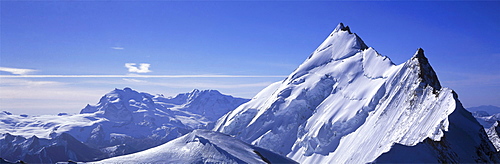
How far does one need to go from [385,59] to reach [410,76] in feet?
100

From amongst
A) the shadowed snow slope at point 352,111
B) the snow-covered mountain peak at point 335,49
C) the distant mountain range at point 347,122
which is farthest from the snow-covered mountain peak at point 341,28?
the shadowed snow slope at point 352,111

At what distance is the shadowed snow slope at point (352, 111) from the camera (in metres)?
62.9

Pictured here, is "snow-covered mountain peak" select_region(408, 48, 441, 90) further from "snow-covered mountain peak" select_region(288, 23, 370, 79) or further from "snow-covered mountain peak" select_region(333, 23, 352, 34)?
"snow-covered mountain peak" select_region(333, 23, 352, 34)

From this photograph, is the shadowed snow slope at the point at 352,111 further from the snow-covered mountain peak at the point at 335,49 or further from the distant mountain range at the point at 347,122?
the snow-covered mountain peak at the point at 335,49

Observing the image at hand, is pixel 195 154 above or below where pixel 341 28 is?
below

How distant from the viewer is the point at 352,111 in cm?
12300

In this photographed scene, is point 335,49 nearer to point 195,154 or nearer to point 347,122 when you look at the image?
point 347,122

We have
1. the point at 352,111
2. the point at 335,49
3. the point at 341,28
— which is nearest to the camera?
the point at 352,111

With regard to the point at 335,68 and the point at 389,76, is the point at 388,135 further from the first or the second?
the point at 335,68

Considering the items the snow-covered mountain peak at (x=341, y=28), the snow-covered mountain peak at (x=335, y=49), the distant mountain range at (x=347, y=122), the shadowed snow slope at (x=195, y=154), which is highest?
the snow-covered mountain peak at (x=341, y=28)

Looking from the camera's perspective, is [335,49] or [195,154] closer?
[195,154]

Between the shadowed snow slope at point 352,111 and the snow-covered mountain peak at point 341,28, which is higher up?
the snow-covered mountain peak at point 341,28

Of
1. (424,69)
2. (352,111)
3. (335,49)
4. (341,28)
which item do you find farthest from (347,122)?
(341,28)

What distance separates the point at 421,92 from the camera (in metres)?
84.2
